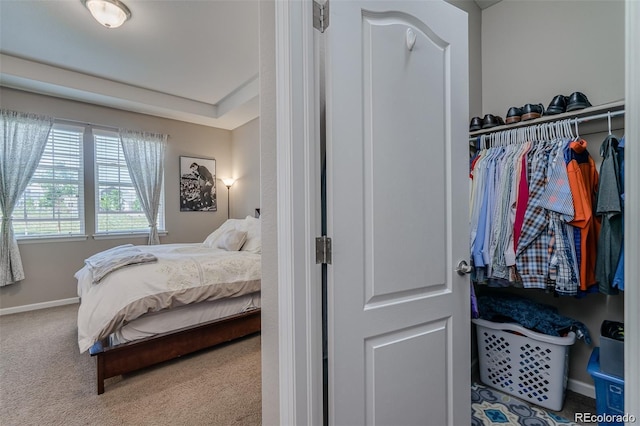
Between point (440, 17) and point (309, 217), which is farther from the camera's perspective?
point (440, 17)

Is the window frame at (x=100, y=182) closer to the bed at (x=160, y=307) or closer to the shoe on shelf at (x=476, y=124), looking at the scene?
the bed at (x=160, y=307)

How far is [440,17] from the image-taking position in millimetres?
1268

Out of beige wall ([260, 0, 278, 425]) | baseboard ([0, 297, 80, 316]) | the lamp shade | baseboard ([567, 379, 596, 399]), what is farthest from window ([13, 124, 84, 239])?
baseboard ([567, 379, 596, 399])

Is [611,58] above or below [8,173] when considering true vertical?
above

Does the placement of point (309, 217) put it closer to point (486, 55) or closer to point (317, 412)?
point (317, 412)

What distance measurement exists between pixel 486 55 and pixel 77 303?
526cm

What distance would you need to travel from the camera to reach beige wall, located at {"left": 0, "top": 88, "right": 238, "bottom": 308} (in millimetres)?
3637

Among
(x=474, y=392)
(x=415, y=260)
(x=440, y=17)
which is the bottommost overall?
(x=474, y=392)

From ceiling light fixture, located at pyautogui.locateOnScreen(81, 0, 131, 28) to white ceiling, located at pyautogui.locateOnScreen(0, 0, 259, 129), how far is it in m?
0.09

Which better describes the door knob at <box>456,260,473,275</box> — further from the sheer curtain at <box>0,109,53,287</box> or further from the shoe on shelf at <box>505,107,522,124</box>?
the sheer curtain at <box>0,109,53,287</box>

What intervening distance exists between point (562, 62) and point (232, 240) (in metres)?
3.12

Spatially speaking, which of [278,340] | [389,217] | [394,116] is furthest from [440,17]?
[278,340]

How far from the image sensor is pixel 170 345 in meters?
2.26

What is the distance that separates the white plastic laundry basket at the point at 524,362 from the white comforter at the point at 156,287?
187 centimetres
